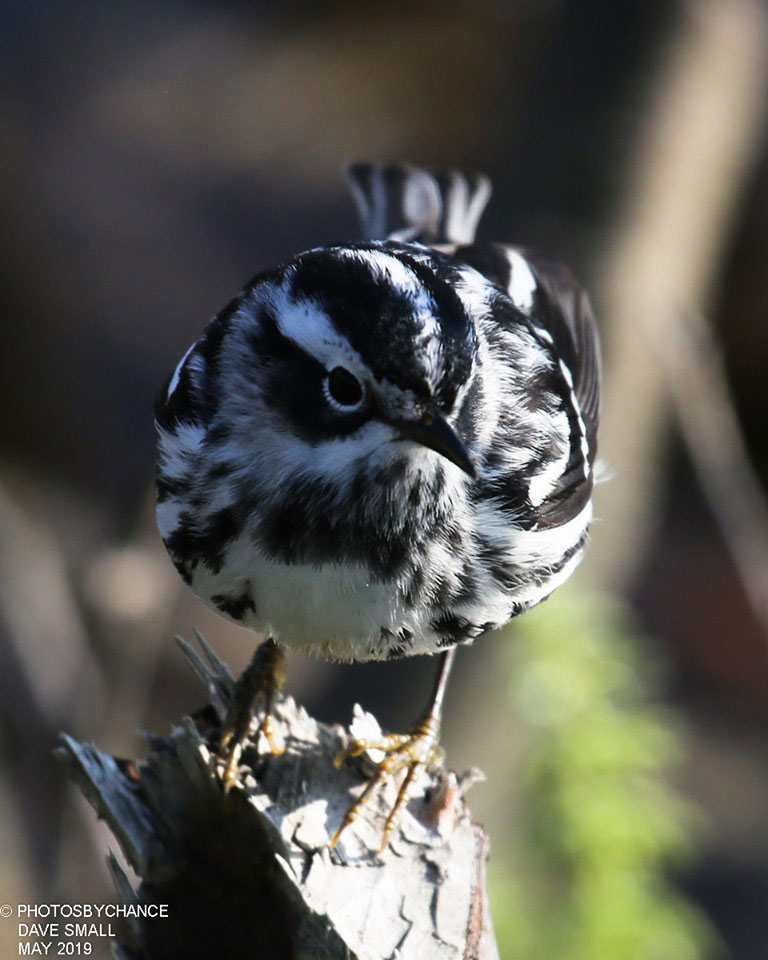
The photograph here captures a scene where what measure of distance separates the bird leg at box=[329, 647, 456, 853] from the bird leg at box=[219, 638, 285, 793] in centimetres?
15

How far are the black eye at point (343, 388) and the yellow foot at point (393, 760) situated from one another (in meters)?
0.63

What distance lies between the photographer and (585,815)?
3.38 metres

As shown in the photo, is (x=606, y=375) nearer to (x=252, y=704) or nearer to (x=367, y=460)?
(x=252, y=704)

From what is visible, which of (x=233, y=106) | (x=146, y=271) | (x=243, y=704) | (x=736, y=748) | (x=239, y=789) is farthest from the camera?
(x=233, y=106)

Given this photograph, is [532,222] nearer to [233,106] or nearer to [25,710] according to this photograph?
[25,710]

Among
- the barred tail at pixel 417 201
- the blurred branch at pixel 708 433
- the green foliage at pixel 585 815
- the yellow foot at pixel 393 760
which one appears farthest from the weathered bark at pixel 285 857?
the blurred branch at pixel 708 433

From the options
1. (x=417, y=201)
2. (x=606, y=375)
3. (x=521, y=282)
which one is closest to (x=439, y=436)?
(x=521, y=282)

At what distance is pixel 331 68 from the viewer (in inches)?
325

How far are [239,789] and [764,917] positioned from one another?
379 centimetres

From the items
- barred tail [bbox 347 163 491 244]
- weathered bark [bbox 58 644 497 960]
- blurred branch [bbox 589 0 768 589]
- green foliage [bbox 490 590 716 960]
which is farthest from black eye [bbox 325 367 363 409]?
blurred branch [bbox 589 0 768 589]

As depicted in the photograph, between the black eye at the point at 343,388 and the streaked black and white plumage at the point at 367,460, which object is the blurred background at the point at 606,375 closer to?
the streaked black and white plumage at the point at 367,460

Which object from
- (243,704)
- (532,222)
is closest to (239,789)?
(243,704)

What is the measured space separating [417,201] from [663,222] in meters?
1.20

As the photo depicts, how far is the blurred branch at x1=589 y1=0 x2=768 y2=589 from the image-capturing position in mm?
4020
